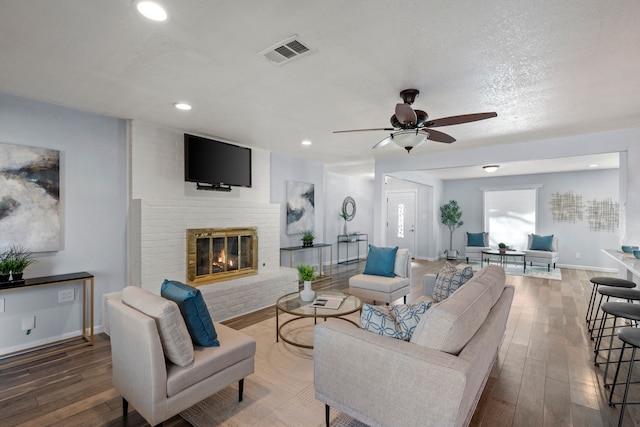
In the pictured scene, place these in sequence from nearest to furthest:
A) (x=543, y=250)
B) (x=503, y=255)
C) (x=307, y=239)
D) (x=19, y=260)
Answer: (x=19, y=260) < (x=307, y=239) < (x=503, y=255) < (x=543, y=250)

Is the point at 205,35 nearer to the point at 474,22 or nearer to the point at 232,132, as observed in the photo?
the point at 474,22

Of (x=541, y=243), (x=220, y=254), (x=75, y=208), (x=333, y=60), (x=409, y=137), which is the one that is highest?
(x=333, y=60)

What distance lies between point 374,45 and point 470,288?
1725 millimetres

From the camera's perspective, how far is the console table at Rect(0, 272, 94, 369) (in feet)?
9.02

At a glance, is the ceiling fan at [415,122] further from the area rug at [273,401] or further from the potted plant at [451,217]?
the potted plant at [451,217]

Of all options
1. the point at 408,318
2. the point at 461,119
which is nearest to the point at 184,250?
the point at 408,318

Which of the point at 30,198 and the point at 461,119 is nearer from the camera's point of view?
the point at 461,119

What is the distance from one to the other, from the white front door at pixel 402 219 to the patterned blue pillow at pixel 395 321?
7764 millimetres

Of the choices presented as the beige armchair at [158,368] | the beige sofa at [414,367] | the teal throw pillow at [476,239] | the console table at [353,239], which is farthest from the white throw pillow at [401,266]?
the teal throw pillow at [476,239]

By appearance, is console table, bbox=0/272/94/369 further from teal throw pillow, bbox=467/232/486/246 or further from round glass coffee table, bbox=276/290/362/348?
teal throw pillow, bbox=467/232/486/246

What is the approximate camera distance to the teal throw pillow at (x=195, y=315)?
202cm

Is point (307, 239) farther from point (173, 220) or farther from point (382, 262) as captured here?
point (173, 220)

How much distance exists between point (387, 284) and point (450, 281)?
1127mm

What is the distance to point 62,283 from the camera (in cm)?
314
